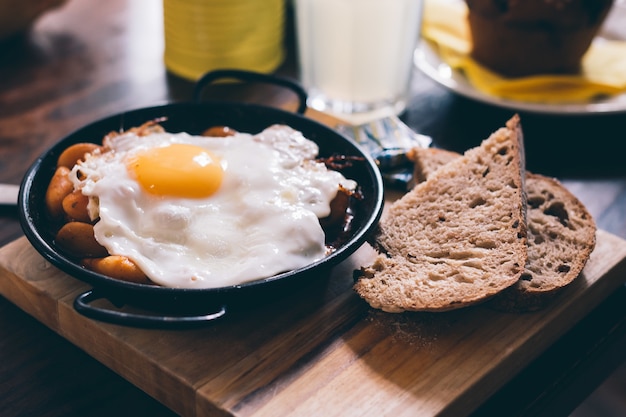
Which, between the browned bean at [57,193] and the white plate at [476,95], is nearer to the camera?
the browned bean at [57,193]

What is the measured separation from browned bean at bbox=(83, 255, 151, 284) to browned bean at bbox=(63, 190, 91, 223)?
0.16 meters

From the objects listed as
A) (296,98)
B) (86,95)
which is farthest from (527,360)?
(86,95)

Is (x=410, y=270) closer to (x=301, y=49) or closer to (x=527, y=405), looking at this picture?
(x=527, y=405)

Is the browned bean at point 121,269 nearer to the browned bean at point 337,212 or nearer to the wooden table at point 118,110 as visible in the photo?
the wooden table at point 118,110

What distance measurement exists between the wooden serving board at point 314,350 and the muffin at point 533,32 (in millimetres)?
966

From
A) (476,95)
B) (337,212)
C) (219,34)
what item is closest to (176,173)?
(337,212)

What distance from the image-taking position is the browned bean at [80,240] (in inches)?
55.6

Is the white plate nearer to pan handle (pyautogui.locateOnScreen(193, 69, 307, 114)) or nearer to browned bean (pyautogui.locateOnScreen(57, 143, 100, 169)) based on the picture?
pan handle (pyautogui.locateOnScreen(193, 69, 307, 114))

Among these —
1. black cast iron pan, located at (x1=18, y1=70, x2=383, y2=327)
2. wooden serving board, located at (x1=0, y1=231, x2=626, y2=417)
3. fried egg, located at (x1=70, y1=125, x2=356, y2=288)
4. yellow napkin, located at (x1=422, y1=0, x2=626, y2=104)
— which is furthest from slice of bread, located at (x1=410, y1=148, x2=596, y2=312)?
yellow napkin, located at (x1=422, y1=0, x2=626, y2=104)

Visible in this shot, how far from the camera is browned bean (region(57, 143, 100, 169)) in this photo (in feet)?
5.24

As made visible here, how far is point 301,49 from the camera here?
92.9 inches

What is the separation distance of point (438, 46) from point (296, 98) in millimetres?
522

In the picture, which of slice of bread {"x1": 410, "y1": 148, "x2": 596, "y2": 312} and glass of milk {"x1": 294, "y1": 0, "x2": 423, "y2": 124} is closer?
slice of bread {"x1": 410, "y1": 148, "x2": 596, "y2": 312}

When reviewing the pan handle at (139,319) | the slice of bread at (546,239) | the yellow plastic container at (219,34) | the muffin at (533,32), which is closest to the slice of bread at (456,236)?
the slice of bread at (546,239)
